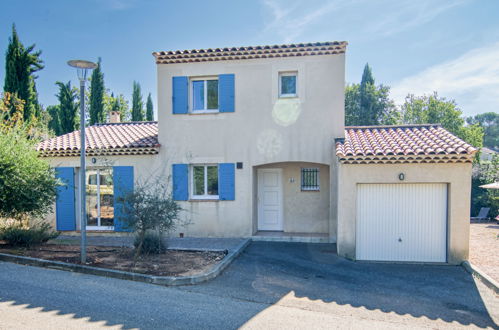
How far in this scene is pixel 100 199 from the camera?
11.5 m

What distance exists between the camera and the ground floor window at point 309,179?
1144 centimetres

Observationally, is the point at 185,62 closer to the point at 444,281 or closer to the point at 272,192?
the point at 272,192

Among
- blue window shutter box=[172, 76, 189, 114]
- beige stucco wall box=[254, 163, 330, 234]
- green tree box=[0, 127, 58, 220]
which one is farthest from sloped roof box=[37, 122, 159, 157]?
beige stucco wall box=[254, 163, 330, 234]

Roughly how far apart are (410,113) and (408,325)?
2793cm

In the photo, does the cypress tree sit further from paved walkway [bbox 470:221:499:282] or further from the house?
the house

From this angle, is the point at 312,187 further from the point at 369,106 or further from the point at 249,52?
the point at 369,106

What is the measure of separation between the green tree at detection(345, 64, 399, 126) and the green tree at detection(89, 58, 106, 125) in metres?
21.7

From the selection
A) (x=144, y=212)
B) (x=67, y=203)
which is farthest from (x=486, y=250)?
(x=67, y=203)

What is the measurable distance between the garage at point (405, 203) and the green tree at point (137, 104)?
90.4 ft

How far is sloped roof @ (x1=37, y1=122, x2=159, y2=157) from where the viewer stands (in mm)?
10930

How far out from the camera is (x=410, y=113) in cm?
2909

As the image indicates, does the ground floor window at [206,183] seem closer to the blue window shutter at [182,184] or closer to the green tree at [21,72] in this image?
the blue window shutter at [182,184]

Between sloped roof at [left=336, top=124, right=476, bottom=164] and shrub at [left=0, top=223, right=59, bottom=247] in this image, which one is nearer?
sloped roof at [left=336, top=124, right=476, bottom=164]

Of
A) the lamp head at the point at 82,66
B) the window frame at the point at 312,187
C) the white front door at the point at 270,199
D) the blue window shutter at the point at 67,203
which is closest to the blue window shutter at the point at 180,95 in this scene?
the white front door at the point at 270,199
